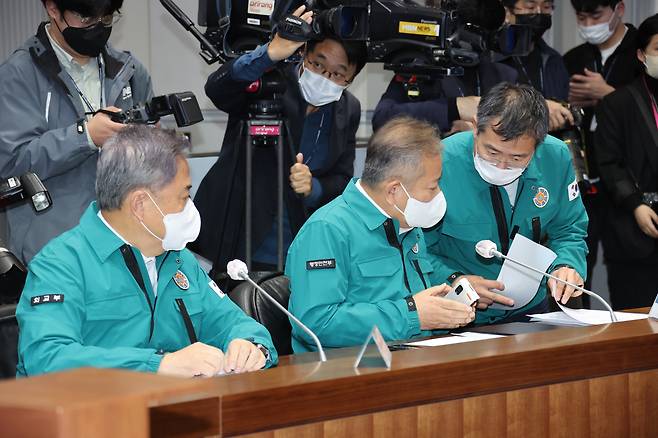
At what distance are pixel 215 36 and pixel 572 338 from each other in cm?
173

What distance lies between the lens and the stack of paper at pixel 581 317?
9.94ft

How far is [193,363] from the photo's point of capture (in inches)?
92.9

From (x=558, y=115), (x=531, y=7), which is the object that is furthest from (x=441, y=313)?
(x=531, y=7)

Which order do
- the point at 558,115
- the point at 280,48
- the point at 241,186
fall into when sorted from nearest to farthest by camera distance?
1. the point at 280,48
2. the point at 241,186
3. the point at 558,115

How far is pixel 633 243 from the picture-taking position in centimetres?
463

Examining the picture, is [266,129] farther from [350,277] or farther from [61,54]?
[350,277]

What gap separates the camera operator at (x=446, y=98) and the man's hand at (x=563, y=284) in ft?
2.96

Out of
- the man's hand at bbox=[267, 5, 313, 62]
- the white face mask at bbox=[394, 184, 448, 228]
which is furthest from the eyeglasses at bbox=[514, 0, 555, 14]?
the white face mask at bbox=[394, 184, 448, 228]

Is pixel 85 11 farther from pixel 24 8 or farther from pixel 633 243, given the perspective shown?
pixel 633 243

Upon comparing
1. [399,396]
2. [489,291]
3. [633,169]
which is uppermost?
[399,396]

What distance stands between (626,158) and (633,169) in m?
0.06

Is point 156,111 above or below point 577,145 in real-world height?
above

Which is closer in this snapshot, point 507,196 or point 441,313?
point 441,313

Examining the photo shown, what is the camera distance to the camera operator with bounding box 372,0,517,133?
4.17 metres
